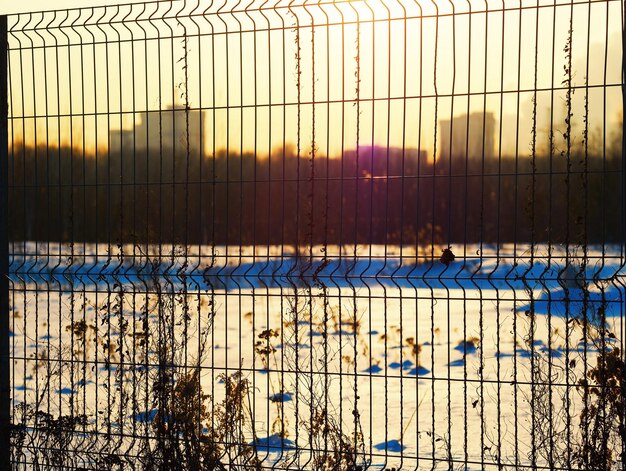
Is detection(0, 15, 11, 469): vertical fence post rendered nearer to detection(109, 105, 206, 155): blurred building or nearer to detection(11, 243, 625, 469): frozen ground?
detection(11, 243, 625, 469): frozen ground

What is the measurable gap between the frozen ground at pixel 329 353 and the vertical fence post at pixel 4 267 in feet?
0.33

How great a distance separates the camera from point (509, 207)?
25.2 metres

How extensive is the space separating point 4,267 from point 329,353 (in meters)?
2.38

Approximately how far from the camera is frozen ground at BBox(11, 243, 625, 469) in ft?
16.4

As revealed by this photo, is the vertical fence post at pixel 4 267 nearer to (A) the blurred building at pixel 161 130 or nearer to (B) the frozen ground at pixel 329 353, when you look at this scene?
(B) the frozen ground at pixel 329 353

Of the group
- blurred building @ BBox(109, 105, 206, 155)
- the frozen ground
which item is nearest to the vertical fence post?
the frozen ground

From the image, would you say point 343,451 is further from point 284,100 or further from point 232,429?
point 284,100

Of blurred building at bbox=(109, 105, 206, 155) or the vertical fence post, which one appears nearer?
blurred building at bbox=(109, 105, 206, 155)

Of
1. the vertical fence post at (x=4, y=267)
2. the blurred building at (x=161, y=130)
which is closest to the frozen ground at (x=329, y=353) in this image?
the vertical fence post at (x=4, y=267)

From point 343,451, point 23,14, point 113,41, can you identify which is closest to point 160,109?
point 113,41

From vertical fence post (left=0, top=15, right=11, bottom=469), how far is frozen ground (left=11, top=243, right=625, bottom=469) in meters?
0.10

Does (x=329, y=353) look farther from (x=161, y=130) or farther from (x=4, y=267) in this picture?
(x=4, y=267)

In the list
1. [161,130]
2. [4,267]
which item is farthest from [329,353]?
[4,267]

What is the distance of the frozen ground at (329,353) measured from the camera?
501 centimetres
